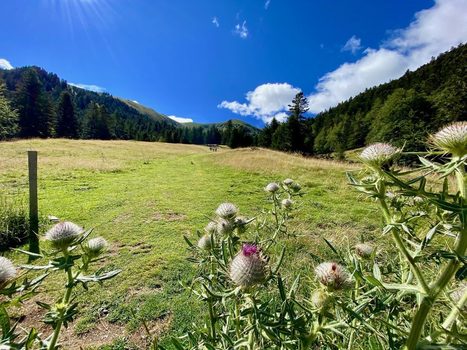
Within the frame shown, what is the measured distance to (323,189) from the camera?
1323cm

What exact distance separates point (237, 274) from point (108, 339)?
3177 millimetres

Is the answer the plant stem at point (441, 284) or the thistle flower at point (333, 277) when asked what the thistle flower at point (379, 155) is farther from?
the thistle flower at point (333, 277)

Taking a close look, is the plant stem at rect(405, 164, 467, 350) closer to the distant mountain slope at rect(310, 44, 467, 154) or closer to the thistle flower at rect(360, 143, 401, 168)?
the thistle flower at rect(360, 143, 401, 168)

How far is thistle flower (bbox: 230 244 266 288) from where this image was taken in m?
1.38

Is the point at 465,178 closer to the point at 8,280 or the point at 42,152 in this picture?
the point at 8,280

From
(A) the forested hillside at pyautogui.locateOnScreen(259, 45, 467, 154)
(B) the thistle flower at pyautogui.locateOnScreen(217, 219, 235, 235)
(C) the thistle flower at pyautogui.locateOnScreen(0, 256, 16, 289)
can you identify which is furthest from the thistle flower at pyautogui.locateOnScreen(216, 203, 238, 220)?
(A) the forested hillside at pyautogui.locateOnScreen(259, 45, 467, 154)

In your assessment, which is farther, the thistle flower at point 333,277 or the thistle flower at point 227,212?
the thistle flower at point 227,212

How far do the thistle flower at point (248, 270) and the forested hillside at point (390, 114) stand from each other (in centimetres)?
2460

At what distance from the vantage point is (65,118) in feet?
206

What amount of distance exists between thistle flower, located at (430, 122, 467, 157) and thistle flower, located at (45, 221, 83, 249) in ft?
6.87

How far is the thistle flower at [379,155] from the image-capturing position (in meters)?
1.50

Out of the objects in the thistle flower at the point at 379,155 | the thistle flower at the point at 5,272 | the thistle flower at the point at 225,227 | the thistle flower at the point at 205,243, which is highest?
the thistle flower at the point at 379,155

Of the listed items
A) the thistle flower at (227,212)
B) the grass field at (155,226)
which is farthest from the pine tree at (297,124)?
the thistle flower at (227,212)

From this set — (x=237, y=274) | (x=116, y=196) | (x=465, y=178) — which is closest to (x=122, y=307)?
(x=237, y=274)
